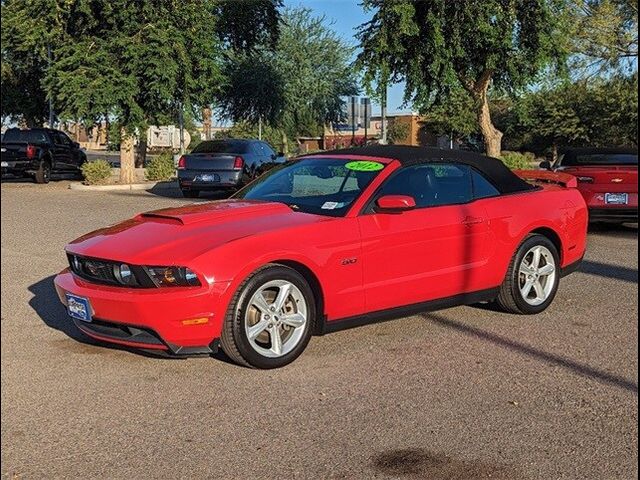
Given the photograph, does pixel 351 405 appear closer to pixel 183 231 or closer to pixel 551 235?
pixel 183 231

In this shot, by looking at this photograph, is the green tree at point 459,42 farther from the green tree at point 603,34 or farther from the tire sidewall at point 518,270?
the tire sidewall at point 518,270

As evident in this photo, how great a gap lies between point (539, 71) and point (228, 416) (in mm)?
19475

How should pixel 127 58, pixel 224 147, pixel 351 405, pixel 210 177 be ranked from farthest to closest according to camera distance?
pixel 127 58, pixel 224 147, pixel 210 177, pixel 351 405

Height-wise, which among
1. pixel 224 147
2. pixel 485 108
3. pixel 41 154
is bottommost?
pixel 41 154

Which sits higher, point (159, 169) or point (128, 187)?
point (159, 169)

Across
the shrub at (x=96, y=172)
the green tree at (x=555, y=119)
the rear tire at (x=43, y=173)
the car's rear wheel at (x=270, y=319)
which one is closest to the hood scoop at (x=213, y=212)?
the car's rear wheel at (x=270, y=319)

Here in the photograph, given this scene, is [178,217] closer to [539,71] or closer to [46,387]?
[46,387]

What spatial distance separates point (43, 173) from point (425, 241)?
2041 cm

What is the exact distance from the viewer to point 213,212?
5570 mm

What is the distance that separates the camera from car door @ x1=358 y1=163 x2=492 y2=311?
5551 mm

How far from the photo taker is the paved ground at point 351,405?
3.63 meters

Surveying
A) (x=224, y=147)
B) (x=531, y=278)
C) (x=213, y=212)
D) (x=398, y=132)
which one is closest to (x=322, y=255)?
(x=213, y=212)

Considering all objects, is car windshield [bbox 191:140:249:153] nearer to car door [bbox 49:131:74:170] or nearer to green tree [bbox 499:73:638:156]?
car door [bbox 49:131:74:170]

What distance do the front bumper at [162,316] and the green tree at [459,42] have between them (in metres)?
16.1
